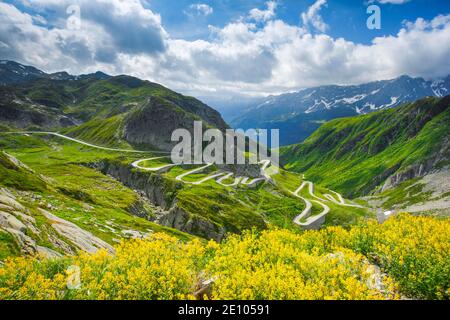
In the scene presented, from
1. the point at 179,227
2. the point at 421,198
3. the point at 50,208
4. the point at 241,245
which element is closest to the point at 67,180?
the point at 179,227

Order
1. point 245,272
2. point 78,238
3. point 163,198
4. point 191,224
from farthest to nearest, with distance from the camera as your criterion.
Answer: point 163,198
point 191,224
point 78,238
point 245,272

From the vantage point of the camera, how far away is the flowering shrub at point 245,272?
1229cm

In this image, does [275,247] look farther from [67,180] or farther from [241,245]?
[67,180]

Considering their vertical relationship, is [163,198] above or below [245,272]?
below

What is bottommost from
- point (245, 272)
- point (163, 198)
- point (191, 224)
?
point (191, 224)

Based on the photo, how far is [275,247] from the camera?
56.4 feet

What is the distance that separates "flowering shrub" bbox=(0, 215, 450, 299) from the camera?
12.3m

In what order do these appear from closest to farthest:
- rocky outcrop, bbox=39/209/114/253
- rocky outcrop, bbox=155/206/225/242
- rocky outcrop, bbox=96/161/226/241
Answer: rocky outcrop, bbox=39/209/114/253 → rocky outcrop, bbox=155/206/225/242 → rocky outcrop, bbox=96/161/226/241

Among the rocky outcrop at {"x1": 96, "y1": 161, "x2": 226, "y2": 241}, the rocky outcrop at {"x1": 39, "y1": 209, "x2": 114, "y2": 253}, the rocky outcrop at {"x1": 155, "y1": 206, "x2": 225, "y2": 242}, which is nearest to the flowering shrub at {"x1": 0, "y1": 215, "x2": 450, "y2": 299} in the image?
the rocky outcrop at {"x1": 39, "y1": 209, "x2": 114, "y2": 253}

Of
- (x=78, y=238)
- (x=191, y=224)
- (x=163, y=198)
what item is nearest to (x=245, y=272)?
(x=78, y=238)

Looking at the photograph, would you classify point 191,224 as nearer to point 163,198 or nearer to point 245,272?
point 163,198

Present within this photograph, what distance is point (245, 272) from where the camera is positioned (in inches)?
548

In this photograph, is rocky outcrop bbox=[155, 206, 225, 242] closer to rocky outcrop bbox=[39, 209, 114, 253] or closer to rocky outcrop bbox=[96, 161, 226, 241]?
rocky outcrop bbox=[96, 161, 226, 241]
